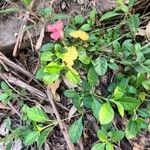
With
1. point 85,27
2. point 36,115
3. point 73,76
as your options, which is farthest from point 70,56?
point 36,115

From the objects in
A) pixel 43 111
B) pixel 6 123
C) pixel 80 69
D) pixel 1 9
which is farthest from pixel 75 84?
pixel 1 9

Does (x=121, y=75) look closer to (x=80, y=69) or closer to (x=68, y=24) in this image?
(x=80, y=69)

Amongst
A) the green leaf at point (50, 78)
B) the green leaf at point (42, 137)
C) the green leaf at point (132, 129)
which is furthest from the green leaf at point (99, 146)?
the green leaf at point (50, 78)

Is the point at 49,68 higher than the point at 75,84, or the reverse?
the point at 49,68

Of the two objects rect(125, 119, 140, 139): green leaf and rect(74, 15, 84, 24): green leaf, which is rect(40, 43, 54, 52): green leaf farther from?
rect(125, 119, 140, 139): green leaf

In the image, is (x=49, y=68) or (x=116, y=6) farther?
(x=116, y=6)

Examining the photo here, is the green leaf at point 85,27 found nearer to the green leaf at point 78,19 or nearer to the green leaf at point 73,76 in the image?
the green leaf at point 78,19

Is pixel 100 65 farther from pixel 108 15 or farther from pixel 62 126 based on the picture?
pixel 62 126
